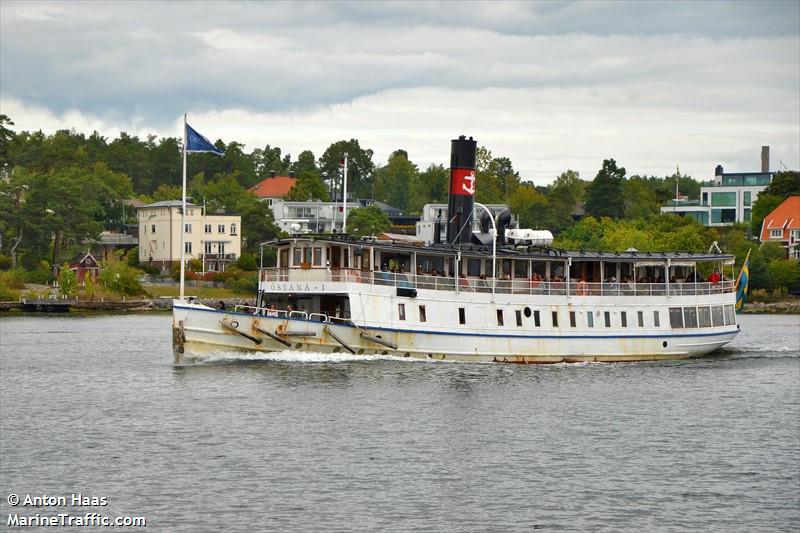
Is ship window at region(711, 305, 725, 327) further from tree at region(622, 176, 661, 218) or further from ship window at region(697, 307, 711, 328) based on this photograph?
tree at region(622, 176, 661, 218)

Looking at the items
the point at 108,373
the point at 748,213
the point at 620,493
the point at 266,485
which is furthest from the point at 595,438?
the point at 748,213

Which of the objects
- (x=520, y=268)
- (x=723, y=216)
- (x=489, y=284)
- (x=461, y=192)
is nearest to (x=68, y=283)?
(x=461, y=192)

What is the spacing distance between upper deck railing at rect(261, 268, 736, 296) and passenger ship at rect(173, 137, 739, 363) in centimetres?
6

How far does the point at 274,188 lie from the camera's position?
192 m

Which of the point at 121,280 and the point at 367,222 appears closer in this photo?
the point at 121,280

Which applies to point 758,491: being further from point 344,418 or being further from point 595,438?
point 344,418

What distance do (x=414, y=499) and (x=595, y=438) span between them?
1016 cm

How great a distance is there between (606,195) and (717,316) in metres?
104

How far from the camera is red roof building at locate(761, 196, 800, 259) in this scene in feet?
464

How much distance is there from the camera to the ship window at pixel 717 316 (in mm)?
64125

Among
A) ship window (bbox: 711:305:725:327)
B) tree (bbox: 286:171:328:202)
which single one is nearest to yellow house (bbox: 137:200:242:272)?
tree (bbox: 286:171:328:202)

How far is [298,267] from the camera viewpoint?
5597 centimetres

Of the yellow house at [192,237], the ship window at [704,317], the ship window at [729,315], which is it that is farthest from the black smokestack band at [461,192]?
the yellow house at [192,237]

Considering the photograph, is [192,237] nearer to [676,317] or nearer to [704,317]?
[704,317]
